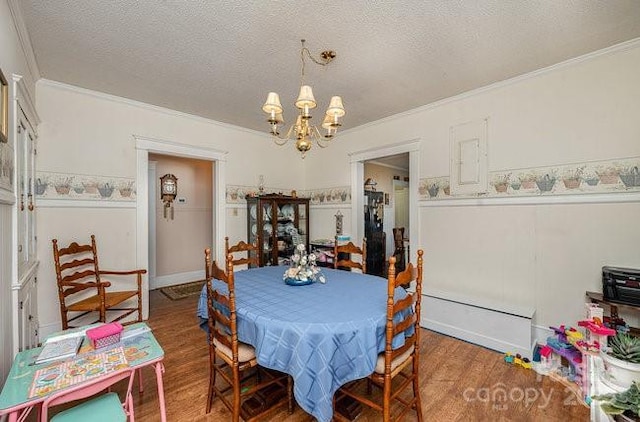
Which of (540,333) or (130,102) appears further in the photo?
(130,102)

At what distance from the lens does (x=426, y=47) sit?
87.0 inches

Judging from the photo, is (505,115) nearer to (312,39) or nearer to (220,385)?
→ (312,39)

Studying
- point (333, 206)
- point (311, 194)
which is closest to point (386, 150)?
point (333, 206)

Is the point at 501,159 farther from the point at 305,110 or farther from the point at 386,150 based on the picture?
the point at 305,110

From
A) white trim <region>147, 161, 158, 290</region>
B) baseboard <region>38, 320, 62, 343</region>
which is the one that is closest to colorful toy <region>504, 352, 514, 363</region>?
baseboard <region>38, 320, 62, 343</region>

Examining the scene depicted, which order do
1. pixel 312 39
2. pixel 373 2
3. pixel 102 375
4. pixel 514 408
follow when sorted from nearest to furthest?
pixel 102 375 < pixel 373 2 < pixel 514 408 < pixel 312 39

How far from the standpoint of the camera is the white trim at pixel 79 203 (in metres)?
2.81

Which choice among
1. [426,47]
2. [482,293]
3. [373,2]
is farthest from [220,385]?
[426,47]

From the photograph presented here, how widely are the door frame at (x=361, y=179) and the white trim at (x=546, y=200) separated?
0.28 meters

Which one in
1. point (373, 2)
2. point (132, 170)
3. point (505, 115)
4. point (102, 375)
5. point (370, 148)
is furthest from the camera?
point (370, 148)

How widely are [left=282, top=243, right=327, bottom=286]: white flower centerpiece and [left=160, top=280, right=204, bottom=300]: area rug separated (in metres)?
2.87

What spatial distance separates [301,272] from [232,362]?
29.3 inches

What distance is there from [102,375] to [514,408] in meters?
2.44

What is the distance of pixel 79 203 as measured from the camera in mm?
2998
